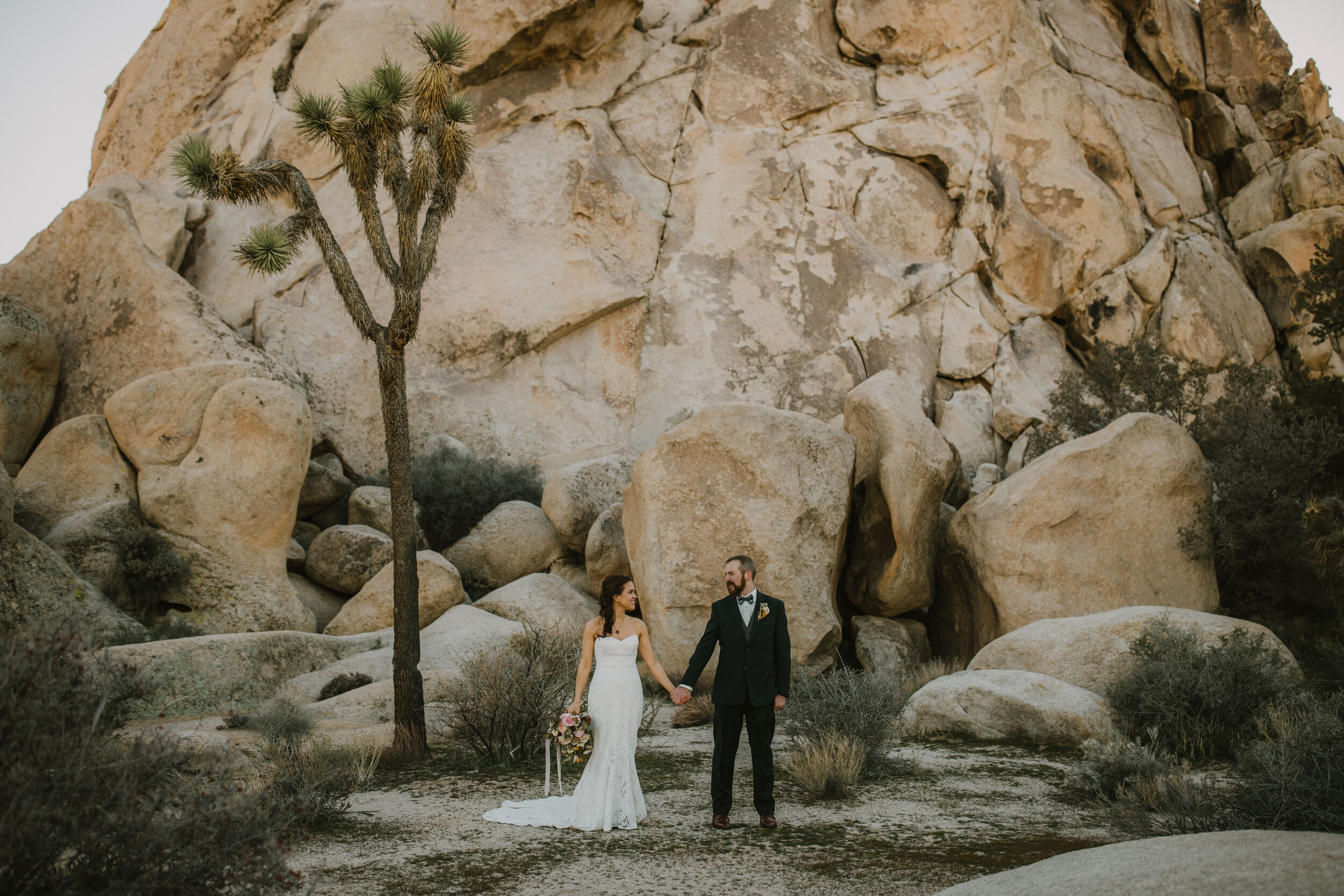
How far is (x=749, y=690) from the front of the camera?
6.24m

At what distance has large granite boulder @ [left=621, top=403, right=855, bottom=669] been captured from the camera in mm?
13945

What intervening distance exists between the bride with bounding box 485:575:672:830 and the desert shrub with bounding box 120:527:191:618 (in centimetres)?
1032

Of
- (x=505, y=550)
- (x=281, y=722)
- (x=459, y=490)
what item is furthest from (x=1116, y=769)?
(x=459, y=490)

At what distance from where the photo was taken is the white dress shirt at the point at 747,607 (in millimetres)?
6426

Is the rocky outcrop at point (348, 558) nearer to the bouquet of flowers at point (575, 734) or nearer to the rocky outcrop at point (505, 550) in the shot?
the rocky outcrop at point (505, 550)

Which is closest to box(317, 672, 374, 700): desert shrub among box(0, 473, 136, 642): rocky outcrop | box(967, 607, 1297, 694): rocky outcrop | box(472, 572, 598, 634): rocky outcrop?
box(0, 473, 136, 642): rocky outcrop

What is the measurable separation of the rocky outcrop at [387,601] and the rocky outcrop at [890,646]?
7033 millimetres

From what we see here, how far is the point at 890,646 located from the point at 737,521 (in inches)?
139

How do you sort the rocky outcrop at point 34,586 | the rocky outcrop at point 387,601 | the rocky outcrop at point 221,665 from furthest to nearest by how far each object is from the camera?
the rocky outcrop at point 387,601
the rocky outcrop at point 34,586
the rocky outcrop at point 221,665

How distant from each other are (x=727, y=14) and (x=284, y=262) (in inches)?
802

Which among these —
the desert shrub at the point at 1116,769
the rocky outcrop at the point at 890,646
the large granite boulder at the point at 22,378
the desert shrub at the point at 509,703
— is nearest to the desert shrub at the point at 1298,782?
the desert shrub at the point at 1116,769

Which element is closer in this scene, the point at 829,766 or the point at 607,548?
the point at 829,766

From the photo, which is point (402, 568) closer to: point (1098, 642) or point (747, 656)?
point (747, 656)

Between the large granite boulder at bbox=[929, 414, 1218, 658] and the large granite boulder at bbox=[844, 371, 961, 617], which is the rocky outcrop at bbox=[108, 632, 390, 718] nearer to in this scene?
the large granite boulder at bbox=[844, 371, 961, 617]
